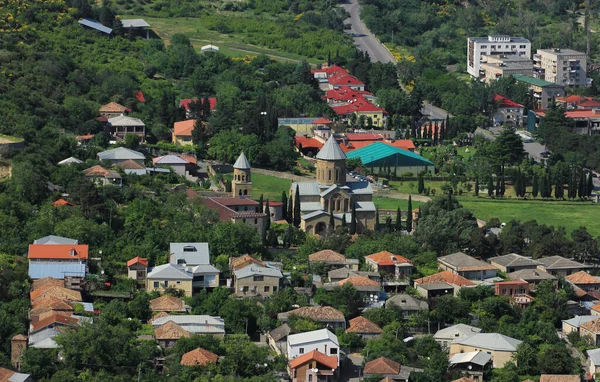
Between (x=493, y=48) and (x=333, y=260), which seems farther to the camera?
(x=493, y=48)

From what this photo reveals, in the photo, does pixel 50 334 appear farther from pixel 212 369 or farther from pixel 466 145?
pixel 466 145

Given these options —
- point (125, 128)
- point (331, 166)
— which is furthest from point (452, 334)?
point (125, 128)

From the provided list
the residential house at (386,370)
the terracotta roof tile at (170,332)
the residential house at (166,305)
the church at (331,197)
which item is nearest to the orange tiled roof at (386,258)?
the church at (331,197)

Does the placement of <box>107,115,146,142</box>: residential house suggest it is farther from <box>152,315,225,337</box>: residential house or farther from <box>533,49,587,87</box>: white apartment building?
<box>533,49,587,87</box>: white apartment building

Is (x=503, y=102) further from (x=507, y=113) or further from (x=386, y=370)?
(x=386, y=370)

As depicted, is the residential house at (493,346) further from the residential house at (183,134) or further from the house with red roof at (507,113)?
the house with red roof at (507,113)
